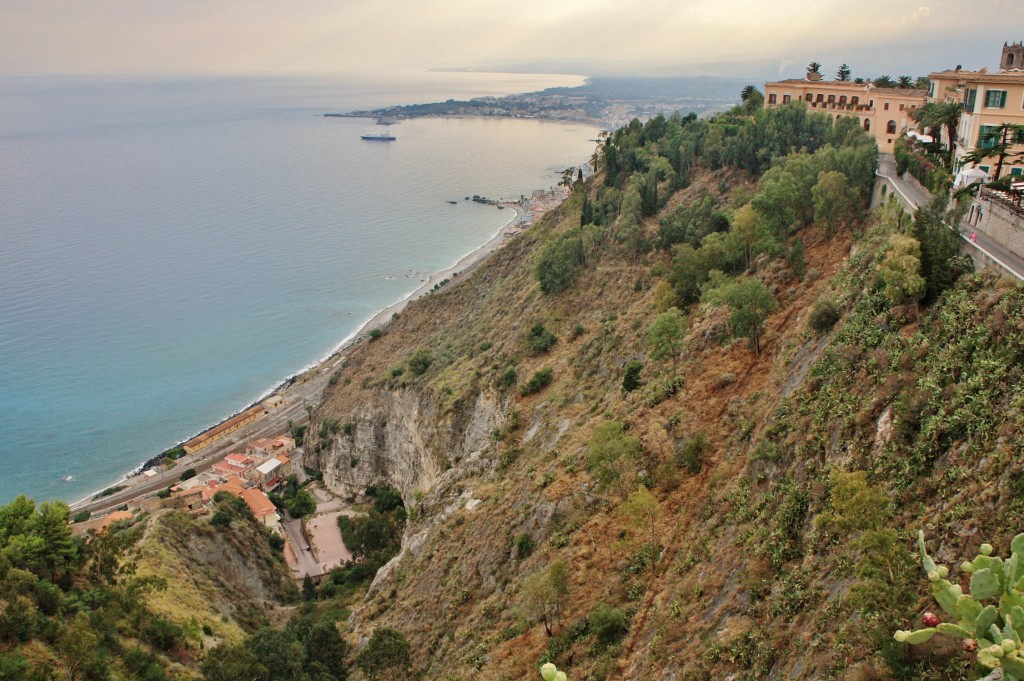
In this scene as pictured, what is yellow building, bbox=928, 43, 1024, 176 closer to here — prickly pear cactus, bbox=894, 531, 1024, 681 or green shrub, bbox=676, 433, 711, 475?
green shrub, bbox=676, 433, 711, 475

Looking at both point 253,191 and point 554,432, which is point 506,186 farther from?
point 554,432

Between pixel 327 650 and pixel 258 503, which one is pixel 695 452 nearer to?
pixel 327 650

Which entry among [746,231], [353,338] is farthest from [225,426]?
[746,231]

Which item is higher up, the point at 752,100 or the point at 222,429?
the point at 752,100

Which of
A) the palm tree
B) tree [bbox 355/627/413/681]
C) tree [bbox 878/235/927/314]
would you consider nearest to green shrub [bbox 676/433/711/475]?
tree [bbox 878/235/927/314]

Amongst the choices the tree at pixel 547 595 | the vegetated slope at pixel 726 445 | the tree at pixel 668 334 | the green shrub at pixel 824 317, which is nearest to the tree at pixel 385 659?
the vegetated slope at pixel 726 445

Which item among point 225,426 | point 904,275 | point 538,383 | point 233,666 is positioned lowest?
point 225,426
